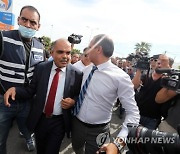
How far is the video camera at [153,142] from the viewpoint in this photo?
1.25m

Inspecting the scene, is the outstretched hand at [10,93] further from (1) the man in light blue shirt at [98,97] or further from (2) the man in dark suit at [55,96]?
(1) the man in light blue shirt at [98,97]

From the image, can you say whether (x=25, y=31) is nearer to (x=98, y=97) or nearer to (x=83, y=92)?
(x=83, y=92)

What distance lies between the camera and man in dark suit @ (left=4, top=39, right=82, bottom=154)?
2.40 meters

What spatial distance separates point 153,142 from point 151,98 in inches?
75.5

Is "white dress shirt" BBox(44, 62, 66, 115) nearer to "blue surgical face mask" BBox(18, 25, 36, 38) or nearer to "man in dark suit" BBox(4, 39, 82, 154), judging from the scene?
"man in dark suit" BBox(4, 39, 82, 154)

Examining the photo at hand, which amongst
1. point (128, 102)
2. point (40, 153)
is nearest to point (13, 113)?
point (40, 153)

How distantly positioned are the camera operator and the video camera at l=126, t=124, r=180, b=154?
184 cm

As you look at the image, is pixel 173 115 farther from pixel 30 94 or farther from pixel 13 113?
pixel 13 113

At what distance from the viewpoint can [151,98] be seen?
3.13 m

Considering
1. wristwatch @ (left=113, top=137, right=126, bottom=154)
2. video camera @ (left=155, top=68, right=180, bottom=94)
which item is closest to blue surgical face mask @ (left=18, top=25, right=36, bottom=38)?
wristwatch @ (left=113, top=137, right=126, bottom=154)

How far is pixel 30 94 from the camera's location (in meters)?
2.46

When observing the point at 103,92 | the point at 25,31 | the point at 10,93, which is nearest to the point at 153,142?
the point at 103,92

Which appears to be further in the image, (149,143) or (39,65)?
(39,65)

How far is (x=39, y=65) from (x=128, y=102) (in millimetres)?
1095
